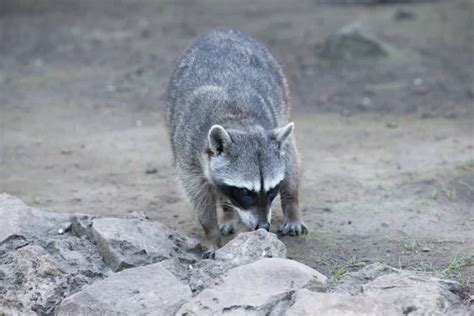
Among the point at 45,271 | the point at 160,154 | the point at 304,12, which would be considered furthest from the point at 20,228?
the point at 304,12

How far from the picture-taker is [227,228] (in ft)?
25.9

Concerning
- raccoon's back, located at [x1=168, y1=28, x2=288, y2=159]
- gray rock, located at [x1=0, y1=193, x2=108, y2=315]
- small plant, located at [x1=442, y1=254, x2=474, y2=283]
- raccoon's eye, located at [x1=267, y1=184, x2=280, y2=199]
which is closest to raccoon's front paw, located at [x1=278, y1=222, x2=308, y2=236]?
raccoon's back, located at [x1=168, y1=28, x2=288, y2=159]

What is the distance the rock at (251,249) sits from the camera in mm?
5797

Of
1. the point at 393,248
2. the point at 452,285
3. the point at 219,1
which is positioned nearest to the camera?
the point at 452,285

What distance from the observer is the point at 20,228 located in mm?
6348

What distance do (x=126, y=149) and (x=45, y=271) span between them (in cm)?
456

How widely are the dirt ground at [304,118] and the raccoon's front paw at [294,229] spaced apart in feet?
0.34

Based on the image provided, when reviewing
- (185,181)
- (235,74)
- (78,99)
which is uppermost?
(235,74)

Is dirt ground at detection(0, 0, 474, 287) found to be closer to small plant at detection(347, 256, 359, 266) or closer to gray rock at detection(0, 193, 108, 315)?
small plant at detection(347, 256, 359, 266)

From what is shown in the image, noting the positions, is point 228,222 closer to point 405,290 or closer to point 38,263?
point 38,263

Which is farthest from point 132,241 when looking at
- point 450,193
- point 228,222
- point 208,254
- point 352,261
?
point 450,193

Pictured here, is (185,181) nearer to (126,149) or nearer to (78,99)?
(126,149)

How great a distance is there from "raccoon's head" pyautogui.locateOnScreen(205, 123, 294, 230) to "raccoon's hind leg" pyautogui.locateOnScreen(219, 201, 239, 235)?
1.02m

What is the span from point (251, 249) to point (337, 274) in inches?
23.8
